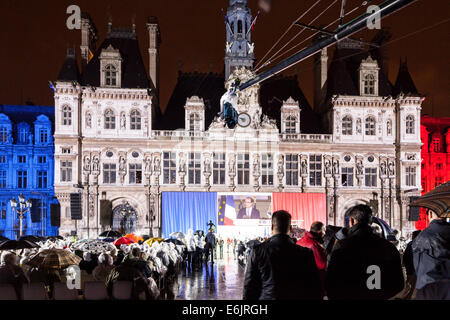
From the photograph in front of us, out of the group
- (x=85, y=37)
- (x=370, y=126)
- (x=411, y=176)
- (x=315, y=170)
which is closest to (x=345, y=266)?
(x=315, y=170)

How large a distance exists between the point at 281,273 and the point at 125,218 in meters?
31.1

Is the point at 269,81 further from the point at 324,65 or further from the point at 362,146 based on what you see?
the point at 362,146

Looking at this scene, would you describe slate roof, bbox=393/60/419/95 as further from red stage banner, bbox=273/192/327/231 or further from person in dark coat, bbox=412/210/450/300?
person in dark coat, bbox=412/210/450/300

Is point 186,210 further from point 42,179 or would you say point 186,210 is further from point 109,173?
point 42,179

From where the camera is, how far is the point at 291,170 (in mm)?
35188

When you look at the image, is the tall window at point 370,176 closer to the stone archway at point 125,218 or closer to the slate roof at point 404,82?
the slate roof at point 404,82

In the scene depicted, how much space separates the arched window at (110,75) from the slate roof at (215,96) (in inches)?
184

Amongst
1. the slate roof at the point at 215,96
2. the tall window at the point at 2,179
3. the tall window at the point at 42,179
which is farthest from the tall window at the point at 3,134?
the slate roof at the point at 215,96

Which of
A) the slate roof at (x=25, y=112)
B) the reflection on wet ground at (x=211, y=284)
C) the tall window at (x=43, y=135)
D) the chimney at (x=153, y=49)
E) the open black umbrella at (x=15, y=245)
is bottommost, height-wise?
the reflection on wet ground at (x=211, y=284)

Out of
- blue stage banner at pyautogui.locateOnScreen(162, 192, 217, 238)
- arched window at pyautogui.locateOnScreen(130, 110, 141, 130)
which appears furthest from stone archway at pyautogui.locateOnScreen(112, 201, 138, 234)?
arched window at pyautogui.locateOnScreen(130, 110, 141, 130)

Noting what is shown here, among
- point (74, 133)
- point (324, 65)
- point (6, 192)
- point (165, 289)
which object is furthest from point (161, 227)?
point (165, 289)

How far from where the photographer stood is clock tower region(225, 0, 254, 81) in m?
36.5

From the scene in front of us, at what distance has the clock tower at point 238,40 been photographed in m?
36.5

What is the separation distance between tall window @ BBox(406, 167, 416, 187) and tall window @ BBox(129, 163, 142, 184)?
1935 centimetres
